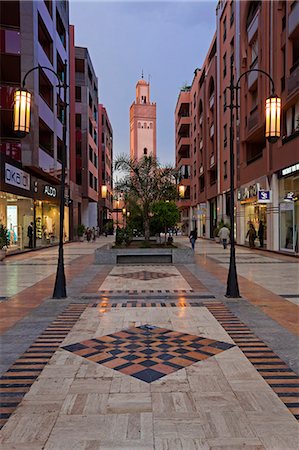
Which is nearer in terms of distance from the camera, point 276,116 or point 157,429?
point 157,429

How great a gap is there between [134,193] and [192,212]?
39.5 m

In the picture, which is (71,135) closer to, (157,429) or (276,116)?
(276,116)

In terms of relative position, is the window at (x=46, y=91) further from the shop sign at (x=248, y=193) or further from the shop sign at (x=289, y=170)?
the shop sign at (x=289, y=170)

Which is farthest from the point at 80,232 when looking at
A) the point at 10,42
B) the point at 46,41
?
the point at 10,42

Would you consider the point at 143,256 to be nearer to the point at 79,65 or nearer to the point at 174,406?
the point at 174,406

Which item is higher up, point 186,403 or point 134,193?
point 134,193

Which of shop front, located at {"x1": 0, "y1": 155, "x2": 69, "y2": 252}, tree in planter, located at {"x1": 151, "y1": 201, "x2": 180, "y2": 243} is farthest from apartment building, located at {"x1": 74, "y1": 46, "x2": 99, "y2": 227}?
tree in planter, located at {"x1": 151, "y1": 201, "x2": 180, "y2": 243}

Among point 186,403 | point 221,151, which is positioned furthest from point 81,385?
point 221,151

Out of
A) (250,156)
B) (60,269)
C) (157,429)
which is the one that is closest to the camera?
(157,429)

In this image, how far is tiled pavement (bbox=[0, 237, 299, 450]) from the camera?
321 cm

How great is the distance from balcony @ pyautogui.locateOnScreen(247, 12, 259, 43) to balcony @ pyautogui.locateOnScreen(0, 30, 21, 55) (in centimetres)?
1524

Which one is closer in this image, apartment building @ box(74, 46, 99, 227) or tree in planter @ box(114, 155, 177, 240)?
tree in planter @ box(114, 155, 177, 240)

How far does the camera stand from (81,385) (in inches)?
167

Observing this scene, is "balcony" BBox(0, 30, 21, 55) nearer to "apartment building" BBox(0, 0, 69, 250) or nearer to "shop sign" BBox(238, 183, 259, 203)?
"apartment building" BBox(0, 0, 69, 250)
